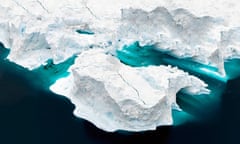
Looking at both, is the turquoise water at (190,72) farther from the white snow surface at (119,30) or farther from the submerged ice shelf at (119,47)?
the white snow surface at (119,30)

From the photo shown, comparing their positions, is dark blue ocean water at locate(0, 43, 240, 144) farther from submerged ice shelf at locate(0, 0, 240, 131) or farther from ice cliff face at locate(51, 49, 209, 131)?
submerged ice shelf at locate(0, 0, 240, 131)

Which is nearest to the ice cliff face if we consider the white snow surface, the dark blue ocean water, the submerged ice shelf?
the submerged ice shelf

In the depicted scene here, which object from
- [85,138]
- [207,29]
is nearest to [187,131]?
[85,138]


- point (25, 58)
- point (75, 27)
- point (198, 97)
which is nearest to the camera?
point (198, 97)

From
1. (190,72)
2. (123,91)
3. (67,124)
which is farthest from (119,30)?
(67,124)

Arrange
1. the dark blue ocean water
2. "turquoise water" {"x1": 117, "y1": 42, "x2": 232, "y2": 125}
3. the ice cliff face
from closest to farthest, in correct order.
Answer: the dark blue ocean water, the ice cliff face, "turquoise water" {"x1": 117, "y1": 42, "x2": 232, "y2": 125}

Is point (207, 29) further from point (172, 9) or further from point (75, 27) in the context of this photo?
point (75, 27)

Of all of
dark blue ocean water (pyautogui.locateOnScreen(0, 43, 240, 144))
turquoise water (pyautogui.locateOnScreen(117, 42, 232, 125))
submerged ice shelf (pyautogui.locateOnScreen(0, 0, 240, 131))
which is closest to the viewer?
dark blue ocean water (pyautogui.locateOnScreen(0, 43, 240, 144))
